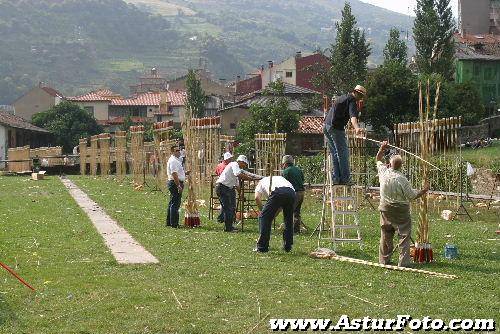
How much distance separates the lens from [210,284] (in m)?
12.7

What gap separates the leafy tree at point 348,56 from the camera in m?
73.1

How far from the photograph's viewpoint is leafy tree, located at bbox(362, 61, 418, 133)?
62.7 metres

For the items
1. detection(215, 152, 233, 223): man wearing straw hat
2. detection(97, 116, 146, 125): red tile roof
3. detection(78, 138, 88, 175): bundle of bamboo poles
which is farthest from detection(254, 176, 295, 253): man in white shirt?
detection(97, 116, 146, 125): red tile roof

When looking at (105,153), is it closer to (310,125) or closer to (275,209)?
(310,125)

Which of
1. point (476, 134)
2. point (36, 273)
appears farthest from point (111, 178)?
point (36, 273)

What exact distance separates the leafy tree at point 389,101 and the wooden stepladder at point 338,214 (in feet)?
132

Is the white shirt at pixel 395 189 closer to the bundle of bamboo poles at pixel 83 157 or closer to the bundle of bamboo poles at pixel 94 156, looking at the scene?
the bundle of bamboo poles at pixel 94 156

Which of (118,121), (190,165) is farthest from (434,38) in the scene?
(190,165)

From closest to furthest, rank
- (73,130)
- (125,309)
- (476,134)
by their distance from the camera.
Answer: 1. (125,309)
2. (476,134)
3. (73,130)

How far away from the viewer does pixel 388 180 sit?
14594mm

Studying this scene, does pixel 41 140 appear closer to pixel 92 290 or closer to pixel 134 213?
pixel 134 213

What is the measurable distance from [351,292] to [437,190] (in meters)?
19.9

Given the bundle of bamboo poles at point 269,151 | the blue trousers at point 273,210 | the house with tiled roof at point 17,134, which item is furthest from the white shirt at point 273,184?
the house with tiled roof at point 17,134

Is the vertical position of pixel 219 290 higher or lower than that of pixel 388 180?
lower
